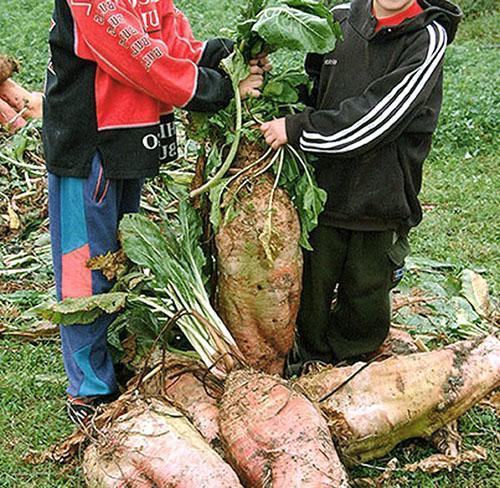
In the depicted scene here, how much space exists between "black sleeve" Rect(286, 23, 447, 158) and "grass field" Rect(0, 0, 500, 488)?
1199 millimetres

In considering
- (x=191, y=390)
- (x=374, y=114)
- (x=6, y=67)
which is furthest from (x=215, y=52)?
(x=6, y=67)

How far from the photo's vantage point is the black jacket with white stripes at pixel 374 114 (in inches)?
122

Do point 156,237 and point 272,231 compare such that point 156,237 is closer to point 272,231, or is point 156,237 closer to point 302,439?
point 272,231

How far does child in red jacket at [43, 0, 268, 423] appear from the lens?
2867mm

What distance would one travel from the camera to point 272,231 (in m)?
3.13

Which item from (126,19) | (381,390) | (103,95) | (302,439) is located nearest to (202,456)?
(302,439)

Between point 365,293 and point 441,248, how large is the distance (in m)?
1.84

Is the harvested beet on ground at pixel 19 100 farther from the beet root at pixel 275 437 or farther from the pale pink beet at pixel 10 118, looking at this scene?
the beet root at pixel 275 437

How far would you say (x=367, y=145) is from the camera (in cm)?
312

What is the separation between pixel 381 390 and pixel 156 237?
1012 mm

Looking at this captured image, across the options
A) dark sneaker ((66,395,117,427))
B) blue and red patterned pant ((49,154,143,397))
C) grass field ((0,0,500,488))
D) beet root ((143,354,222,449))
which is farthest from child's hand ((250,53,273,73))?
grass field ((0,0,500,488))

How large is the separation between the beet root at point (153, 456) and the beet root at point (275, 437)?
0.28ft

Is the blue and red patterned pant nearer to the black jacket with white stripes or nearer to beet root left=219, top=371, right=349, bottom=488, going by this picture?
beet root left=219, top=371, right=349, bottom=488

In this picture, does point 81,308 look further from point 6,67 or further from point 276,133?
point 6,67
